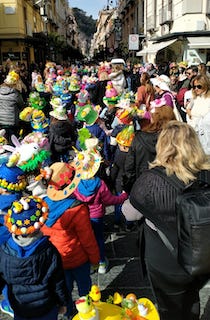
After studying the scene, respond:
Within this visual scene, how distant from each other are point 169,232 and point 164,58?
81.8 feet

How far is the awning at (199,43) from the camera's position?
17016 millimetres

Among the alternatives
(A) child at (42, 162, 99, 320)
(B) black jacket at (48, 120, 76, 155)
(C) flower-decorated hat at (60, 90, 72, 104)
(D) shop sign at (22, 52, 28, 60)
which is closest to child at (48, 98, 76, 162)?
(B) black jacket at (48, 120, 76, 155)

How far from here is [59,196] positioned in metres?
2.88

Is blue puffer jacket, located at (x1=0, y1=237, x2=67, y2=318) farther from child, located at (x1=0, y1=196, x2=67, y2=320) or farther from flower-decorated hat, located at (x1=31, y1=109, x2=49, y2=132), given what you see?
flower-decorated hat, located at (x1=31, y1=109, x2=49, y2=132)

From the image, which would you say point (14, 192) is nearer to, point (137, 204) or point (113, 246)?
point (137, 204)

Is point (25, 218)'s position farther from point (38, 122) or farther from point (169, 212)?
point (38, 122)

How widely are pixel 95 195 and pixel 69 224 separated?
0.71 m

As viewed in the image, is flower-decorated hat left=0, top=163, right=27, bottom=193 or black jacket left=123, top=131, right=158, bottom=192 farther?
black jacket left=123, top=131, right=158, bottom=192

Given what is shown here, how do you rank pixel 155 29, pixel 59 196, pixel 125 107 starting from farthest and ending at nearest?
pixel 155 29
pixel 125 107
pixel 59 196

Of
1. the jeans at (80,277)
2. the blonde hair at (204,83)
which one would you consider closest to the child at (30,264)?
the jeans at (80,277)

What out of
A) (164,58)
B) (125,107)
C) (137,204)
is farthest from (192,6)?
(137,204)

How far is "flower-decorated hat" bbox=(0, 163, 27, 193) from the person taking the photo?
3.22 metres

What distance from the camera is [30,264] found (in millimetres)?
2328

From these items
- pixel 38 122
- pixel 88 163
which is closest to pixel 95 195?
pixel 88 163
